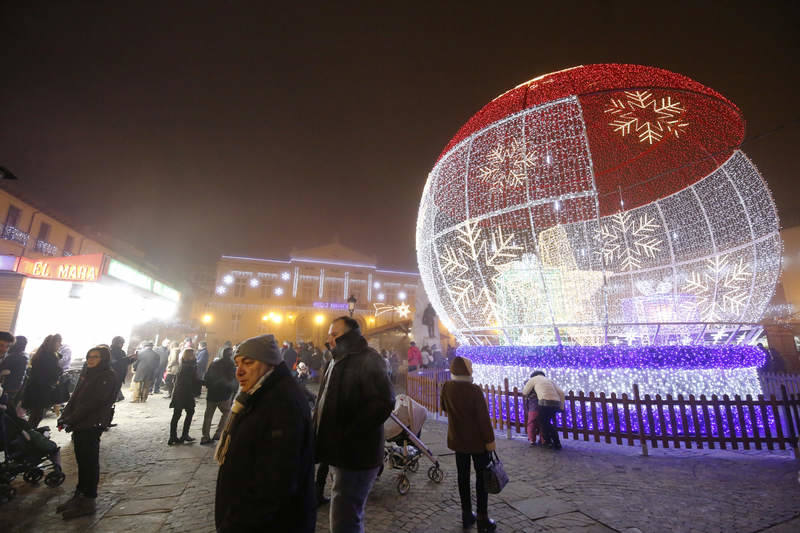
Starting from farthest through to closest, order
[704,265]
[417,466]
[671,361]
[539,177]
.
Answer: [704,265] → [539,177] → [671,361] → [417,466]

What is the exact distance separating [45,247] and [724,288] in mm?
35735

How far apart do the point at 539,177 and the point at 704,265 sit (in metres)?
4.75

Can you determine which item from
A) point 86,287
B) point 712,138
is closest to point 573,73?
point 712,138

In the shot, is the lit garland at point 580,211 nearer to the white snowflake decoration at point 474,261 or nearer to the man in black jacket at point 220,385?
the white snowflake decoration at point 474,261

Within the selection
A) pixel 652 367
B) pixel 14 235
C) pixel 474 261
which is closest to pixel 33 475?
pixel 474 261

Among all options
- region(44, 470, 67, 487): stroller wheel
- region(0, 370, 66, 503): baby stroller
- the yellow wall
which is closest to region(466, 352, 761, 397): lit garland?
region(44, 470, 67, 487): stroller wheel

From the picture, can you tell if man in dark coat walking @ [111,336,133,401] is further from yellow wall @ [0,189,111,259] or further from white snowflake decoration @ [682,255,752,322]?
yellow wall @ [0,189,111,259]

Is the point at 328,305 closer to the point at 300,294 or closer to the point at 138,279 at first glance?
the point at 300,294

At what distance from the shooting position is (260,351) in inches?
80.0

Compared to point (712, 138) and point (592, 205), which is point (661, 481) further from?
point (712, 138)

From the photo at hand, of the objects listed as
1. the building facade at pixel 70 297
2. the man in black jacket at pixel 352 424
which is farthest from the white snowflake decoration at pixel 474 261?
the building facade at pixel 70 297

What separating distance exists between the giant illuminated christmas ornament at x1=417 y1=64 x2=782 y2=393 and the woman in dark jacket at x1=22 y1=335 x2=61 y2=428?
782 cm

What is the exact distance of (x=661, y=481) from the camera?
4453 millimetres

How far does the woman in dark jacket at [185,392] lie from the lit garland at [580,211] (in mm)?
5656
